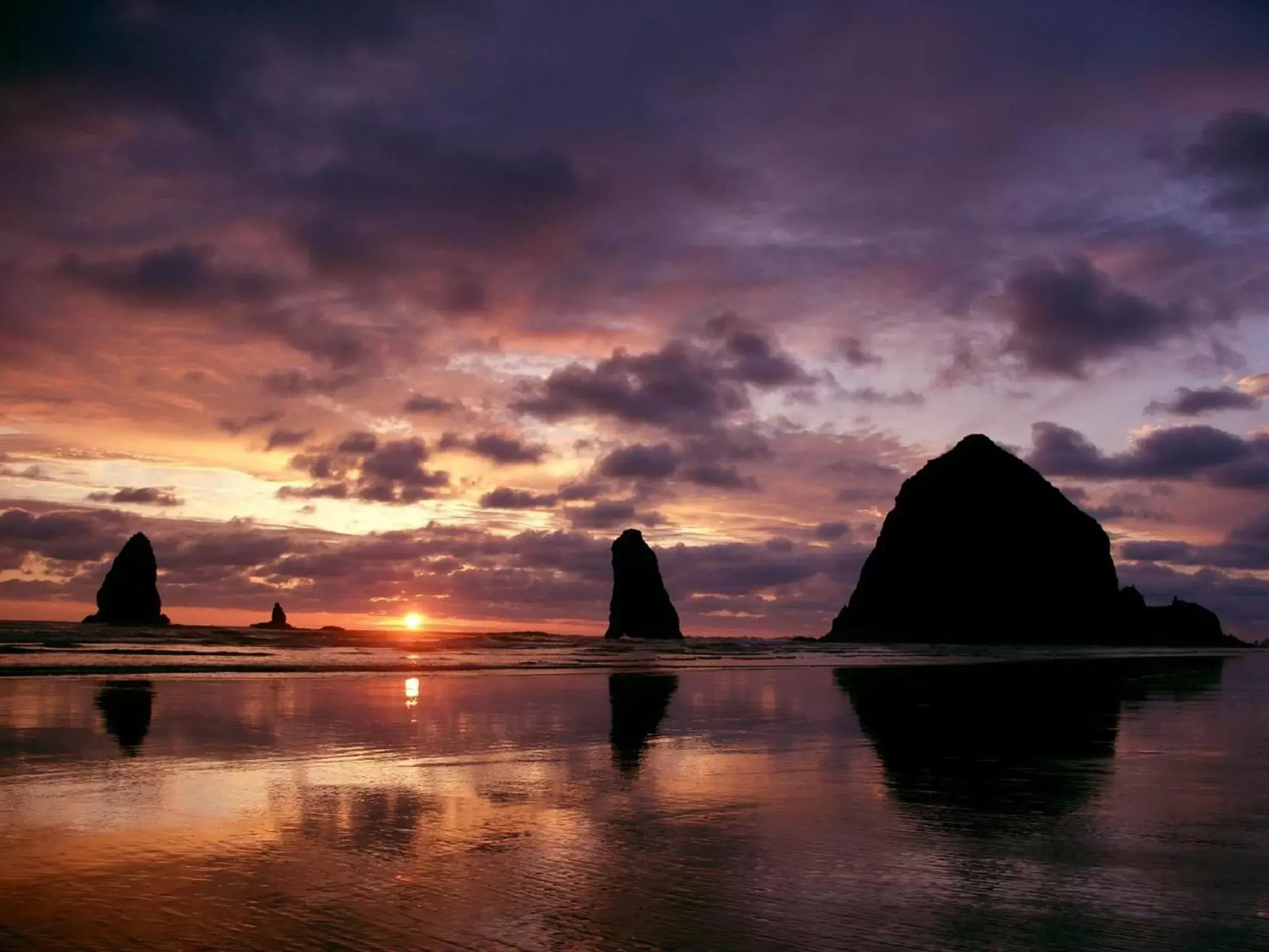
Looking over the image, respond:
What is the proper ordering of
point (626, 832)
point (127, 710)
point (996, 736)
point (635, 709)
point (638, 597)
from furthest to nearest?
1. point (638, 597)
2. point (635, 709)
3. point (127, 710)
4. point (996, 736)
5. point (626, 832)

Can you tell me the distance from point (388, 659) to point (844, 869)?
4101cm

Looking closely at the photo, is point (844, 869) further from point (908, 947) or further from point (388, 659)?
point (388, 659)

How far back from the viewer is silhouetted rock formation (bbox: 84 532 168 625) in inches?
6142

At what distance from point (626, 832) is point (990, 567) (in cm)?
15427

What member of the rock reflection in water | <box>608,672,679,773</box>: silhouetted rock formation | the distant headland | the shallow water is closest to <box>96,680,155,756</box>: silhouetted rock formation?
the shallow water

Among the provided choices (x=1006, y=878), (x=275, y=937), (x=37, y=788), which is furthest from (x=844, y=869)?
(x=37, y=788)

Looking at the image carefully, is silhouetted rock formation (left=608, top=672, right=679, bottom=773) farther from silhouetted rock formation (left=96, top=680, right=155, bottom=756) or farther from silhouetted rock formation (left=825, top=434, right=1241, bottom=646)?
silhouetted rock formation (left=825, top=434, right=1241, bottom=646)

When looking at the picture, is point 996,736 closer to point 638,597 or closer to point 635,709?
point 635,709

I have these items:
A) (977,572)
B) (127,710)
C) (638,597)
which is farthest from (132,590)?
(127,710)

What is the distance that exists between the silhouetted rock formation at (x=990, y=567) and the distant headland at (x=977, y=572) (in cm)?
16

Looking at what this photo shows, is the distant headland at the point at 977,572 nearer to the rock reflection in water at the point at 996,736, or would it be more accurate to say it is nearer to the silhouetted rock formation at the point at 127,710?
the rock reflection in water at the point at 996,736

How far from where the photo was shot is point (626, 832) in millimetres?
8781

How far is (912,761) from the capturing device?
13547 mm

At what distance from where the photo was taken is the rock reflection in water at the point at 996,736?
1045 cm
